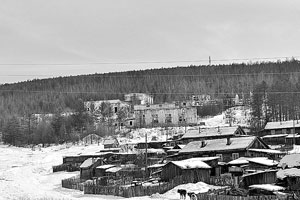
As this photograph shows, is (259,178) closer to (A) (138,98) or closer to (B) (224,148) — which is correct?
(B) (224,148)

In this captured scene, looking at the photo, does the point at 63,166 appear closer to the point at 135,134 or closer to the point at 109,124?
the point at 135,134

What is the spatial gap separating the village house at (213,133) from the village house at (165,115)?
4016 cm

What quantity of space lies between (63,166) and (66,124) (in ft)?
148

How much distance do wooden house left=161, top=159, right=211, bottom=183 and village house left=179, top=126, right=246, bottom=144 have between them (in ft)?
75.7

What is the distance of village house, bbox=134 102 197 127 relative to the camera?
119m

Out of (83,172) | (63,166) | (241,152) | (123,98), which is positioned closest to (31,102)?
(123,98)

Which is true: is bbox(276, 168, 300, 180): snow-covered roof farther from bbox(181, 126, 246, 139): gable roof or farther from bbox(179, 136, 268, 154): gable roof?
bbox(181, 126, 246, 139): gable roof

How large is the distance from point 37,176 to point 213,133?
28187 mm

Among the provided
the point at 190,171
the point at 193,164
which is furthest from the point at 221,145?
the point at 190,171

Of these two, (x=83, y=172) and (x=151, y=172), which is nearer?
(x=151, y=172)

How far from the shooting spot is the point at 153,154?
7069cm

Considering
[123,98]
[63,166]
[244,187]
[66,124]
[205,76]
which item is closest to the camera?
[244,187]

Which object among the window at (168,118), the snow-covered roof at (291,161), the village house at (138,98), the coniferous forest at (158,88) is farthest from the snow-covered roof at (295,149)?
the village house at (138,98)

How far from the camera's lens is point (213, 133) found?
243 feet
